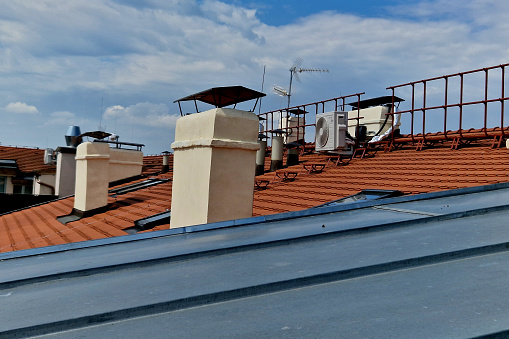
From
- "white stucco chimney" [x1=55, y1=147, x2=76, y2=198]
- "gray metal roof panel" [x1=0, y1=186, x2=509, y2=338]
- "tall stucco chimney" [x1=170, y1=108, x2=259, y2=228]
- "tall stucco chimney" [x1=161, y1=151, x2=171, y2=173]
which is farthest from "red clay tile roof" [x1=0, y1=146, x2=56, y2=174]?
"gray metal roof panel" [x1=0, y1=186, x2=509, y2=338]

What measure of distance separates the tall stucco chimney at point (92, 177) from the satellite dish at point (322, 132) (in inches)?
260

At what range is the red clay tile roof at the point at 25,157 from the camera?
35469mm

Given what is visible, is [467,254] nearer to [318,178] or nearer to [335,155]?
[318,178]

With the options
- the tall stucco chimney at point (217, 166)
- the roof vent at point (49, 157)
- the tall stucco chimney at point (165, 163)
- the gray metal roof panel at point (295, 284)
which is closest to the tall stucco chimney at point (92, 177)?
the tall stucco chimney at point (165, 163)

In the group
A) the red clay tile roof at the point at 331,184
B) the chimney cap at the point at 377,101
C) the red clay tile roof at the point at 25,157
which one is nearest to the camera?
the red clay tile roof at the point at 331,184

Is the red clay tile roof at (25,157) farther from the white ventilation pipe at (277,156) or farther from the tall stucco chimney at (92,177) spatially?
the white ventilation pipe at (277,156)

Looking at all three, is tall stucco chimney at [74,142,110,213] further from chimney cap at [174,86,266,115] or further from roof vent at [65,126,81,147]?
roof vent at [65,126,81,147]

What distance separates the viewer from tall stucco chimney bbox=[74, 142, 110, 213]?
48.4 feet

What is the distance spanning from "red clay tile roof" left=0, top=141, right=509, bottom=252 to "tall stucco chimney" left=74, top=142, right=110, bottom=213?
55cm

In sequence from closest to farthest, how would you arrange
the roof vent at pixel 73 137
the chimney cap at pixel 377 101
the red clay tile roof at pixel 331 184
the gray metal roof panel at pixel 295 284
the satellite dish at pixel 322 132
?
1. the gray metal roof panel at pixel 295 284
2. the red clay tile roof at pixel 331 184
3. the satellite dish at pixel 322 132
4. the chimney cap at pixel 377 101
5. the roof vent at pixel 73 137

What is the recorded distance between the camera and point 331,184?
10.7 meters

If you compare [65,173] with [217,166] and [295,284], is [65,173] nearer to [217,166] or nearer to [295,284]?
[217,166]

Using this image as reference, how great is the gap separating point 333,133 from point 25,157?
31.3 metres

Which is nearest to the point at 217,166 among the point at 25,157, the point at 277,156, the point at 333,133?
the point at 333,133
